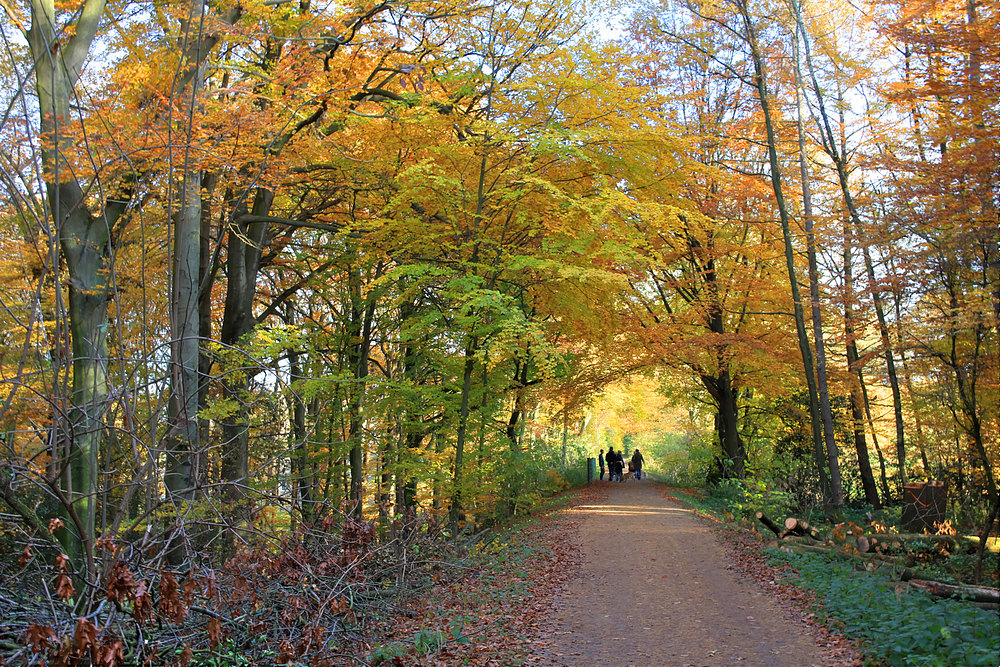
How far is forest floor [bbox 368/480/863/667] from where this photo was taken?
580cm

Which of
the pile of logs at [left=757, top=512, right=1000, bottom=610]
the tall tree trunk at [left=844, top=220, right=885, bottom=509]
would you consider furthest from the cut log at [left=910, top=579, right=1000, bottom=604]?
the tall tree trunk at [left=844, top=220, right=885, bottom=509]

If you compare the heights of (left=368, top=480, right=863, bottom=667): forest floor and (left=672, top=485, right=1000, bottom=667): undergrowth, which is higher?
(left=672, top=485, right=1000, bottom=667): undergrowth

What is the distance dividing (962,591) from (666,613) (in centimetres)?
289

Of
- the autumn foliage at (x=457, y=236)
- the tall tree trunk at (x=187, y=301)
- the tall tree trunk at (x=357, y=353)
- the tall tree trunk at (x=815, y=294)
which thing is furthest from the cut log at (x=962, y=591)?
the tall tree trunk at (x=357, y=353)

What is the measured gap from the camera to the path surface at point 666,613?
5.86 m

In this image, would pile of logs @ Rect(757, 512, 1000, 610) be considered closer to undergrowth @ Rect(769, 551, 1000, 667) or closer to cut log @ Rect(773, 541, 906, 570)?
cut log @ Rect(773, 541, 906, 570)

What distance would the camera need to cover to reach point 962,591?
253 inches

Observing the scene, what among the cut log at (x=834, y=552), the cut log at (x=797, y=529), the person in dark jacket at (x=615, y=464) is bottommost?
the person in dark jacket at (x=615, y=464)

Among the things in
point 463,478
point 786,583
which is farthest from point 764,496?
point 463,478

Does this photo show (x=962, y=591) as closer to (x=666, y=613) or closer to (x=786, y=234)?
(x=666, y=613)

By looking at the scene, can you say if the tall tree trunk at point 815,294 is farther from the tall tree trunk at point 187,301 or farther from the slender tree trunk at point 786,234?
the tall tree trunk at point 187,301

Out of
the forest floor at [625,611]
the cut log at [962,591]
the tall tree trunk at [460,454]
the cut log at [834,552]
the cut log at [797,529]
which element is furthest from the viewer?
the tall tree trunk at [460,454]

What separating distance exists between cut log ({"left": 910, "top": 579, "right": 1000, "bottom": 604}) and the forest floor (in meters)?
1.18

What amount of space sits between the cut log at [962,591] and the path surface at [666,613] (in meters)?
1.41
